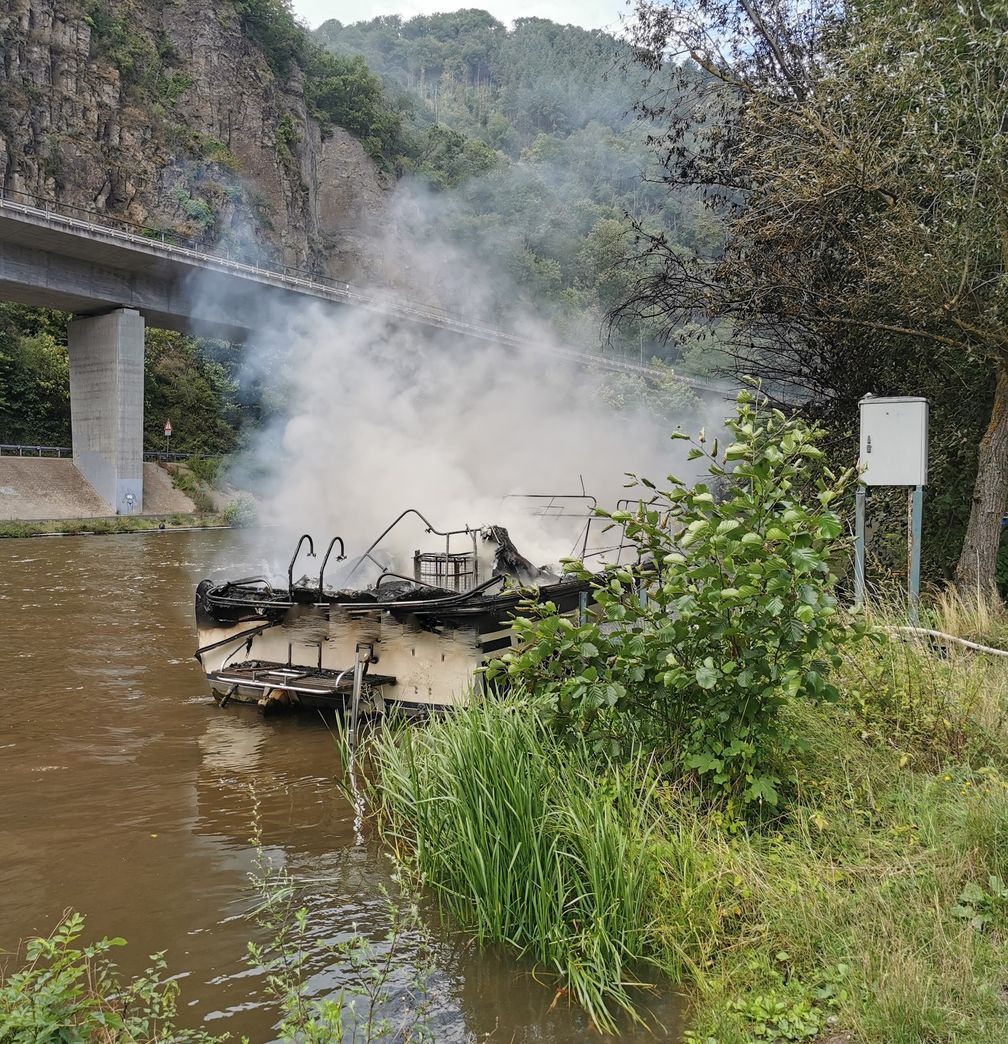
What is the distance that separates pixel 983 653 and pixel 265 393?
5072 cm

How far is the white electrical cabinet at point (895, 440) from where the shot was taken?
7672 millimetres

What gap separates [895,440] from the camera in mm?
7793

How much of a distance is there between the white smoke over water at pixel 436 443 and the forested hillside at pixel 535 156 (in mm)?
Result: 3364

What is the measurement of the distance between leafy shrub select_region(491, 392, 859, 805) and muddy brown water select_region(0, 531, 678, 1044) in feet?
4.63

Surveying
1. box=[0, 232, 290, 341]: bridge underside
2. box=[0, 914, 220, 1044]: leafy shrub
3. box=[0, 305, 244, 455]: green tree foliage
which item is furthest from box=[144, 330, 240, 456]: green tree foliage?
box=[0, 914, 220, 1044]: leafy shrub

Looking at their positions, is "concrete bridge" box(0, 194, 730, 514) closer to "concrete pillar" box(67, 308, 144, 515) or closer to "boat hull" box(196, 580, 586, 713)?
"concrete pillar" box(67, 308, 144, 515)

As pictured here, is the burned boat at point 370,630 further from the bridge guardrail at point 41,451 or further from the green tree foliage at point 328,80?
the green tree foliage at point 328,80

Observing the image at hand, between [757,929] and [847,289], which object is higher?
[847,289]

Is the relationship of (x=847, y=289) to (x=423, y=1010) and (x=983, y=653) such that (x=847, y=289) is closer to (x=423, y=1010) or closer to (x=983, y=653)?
(x=983, y=653)

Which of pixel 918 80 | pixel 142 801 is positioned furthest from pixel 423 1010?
pixel 918 80

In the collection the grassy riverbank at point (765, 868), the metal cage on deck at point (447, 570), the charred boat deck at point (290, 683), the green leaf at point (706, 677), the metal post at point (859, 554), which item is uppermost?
the metal post at point (859, 554)

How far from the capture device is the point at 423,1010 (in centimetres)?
397

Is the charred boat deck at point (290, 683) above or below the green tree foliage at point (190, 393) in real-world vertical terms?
below

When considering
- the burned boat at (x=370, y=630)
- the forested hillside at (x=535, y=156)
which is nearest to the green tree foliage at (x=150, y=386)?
the forested hillside at (x=535, y=156)
